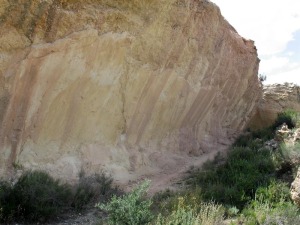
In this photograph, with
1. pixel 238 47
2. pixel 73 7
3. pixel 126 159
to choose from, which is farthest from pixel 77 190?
pixel 238 47

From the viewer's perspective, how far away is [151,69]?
34.3 feet

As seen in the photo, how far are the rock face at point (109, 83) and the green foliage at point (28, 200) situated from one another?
20.8 inches

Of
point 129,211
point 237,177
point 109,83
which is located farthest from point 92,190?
point 237,177

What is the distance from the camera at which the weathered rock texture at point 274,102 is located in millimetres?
18391

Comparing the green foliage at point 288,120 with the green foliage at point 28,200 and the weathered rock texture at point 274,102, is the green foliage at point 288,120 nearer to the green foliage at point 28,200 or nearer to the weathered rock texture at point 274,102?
the weathered rock texture at point 274,102

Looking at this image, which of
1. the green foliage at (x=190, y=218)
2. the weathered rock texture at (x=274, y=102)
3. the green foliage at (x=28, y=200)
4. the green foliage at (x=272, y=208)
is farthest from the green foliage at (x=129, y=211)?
the weathered rock texture at (x=274, y=102)

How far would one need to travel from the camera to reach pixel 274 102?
63.1 ft

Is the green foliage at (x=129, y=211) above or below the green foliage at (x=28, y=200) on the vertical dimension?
above

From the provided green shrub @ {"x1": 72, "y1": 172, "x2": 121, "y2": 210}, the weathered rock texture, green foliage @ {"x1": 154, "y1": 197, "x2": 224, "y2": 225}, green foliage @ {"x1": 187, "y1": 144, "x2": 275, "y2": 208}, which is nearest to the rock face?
green shrub @ {"x1": 72, "y1": 172, "x2": 121, "y2": 210}

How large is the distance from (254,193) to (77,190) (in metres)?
3.41

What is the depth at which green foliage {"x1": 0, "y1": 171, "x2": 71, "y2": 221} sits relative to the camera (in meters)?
6.34

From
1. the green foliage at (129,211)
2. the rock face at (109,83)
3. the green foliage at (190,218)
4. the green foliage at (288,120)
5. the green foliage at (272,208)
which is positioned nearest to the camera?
the green foliage at (129,211)

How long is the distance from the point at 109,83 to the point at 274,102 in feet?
39.7

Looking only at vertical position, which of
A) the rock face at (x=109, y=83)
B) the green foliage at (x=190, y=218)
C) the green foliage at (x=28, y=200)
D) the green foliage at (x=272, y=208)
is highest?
the rock face at (x=109, y=83)
